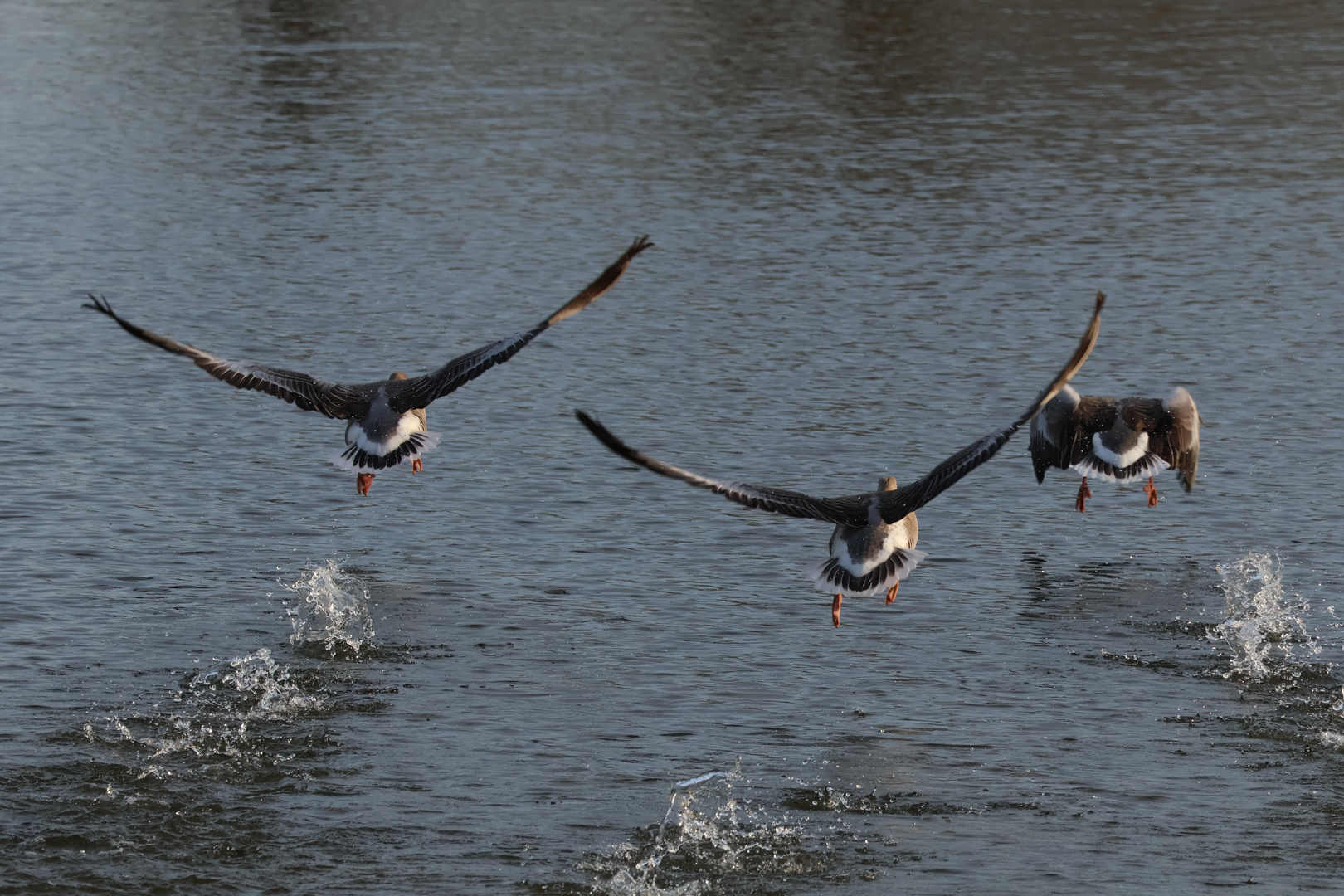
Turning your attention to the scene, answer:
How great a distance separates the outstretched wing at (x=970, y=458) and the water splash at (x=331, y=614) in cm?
425

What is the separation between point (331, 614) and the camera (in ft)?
54.2

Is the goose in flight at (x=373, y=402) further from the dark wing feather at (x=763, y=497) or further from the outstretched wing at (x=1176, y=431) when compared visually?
the outstretched wing at (x=1176, y=431)

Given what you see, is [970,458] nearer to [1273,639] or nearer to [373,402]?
[1273,639]

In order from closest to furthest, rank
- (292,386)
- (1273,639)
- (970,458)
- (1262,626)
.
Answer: (970,458) → (1273,639) → (1262,626) → (292,386)

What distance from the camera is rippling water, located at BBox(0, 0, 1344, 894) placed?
12.9 m

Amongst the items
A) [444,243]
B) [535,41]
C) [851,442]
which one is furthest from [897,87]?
[851,442]

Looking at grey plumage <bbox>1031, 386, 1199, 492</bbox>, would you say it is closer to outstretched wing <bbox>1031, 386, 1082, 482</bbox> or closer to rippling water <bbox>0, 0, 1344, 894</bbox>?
outstretched wing <bbox>1031, 386, 1082, 482</bbox>

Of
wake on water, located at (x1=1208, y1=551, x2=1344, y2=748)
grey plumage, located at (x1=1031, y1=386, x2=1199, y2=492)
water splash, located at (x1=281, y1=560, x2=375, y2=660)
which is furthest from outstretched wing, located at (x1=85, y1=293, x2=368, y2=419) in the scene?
wake on water, located at (x1=1208, y1=551, x2=1344, y2=748)

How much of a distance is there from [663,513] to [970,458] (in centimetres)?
592

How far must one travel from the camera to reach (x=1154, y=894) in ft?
38.9

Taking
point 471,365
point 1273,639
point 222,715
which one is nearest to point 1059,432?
point 1273,639

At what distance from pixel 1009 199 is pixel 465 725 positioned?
21.3 metres

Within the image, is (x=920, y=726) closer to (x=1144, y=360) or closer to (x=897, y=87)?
(x=1144, y=360)

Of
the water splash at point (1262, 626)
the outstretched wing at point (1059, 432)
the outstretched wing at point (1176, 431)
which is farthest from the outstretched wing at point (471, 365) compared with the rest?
the water splash at point (1262, 626)
